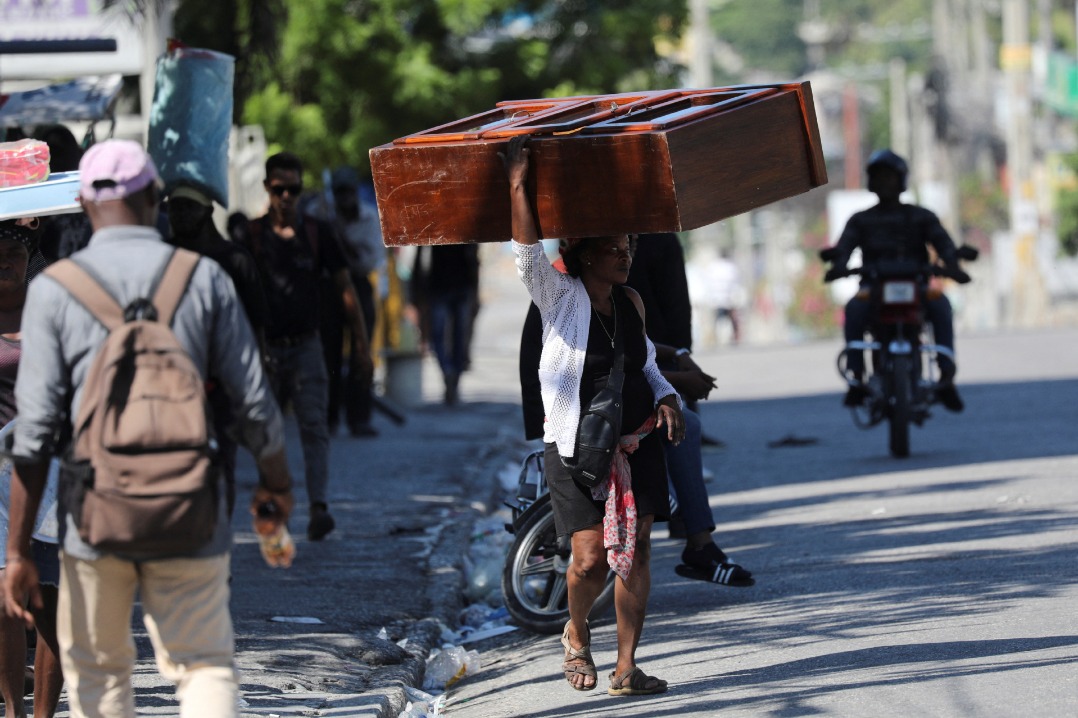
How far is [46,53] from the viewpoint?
40.6 ft

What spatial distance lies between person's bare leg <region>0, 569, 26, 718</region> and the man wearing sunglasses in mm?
3396

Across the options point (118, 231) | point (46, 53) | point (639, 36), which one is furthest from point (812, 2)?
point (118, 231)

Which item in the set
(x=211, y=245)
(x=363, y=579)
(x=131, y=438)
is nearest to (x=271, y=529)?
(x=131, y=438)

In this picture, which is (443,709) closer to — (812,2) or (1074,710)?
(1074,710)

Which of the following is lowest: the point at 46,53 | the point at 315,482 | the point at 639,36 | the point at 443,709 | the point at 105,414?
the point at 443,709

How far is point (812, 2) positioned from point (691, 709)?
4422 inches

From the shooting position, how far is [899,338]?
12617 millimetres

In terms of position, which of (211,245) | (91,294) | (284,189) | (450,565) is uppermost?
(284,189)

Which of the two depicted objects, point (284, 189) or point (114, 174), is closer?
point (114, 174)

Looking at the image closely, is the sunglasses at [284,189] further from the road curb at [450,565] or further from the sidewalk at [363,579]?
the road curb at [450,565]

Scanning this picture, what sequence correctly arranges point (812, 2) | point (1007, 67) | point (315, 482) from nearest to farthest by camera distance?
point (315, 482), point (1007, 67), point (812, 2)

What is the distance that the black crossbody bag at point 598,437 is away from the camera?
20.4ft

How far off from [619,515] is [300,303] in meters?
3.55

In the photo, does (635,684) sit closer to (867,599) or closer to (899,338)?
(867,599)
